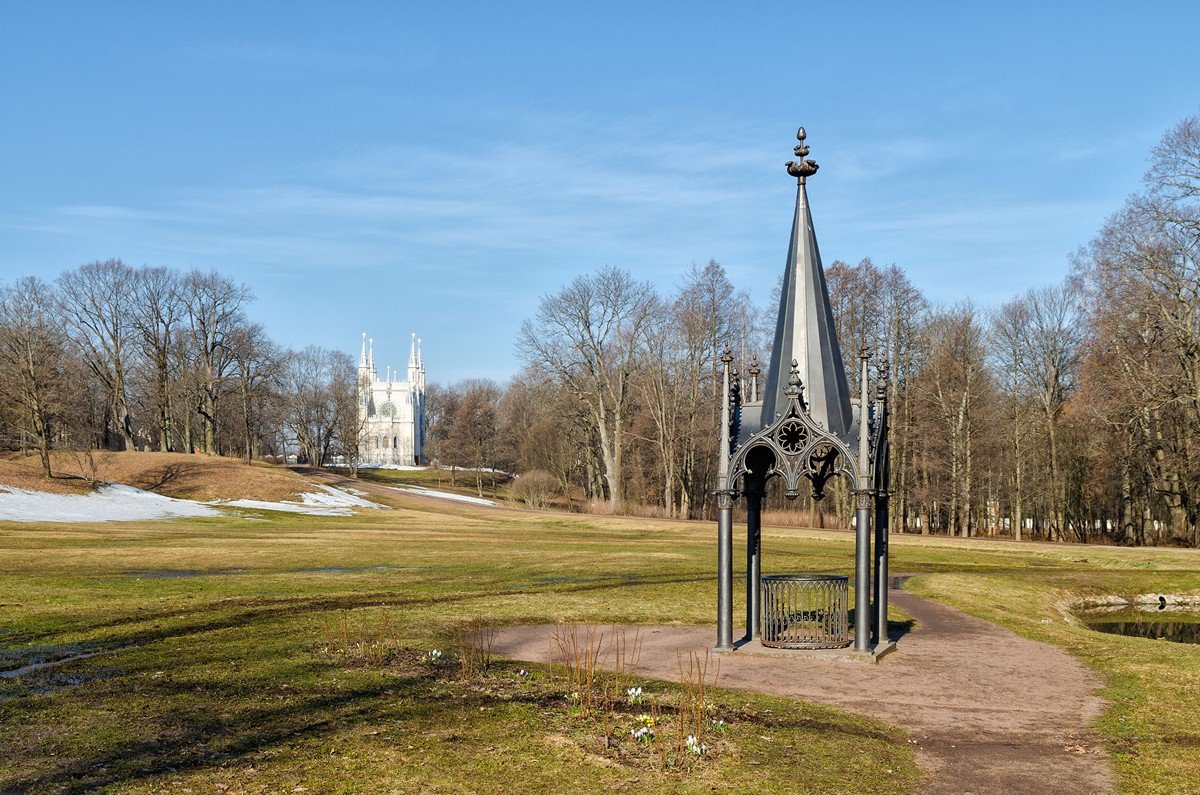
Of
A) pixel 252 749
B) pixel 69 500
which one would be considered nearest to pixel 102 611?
pixel 252 749

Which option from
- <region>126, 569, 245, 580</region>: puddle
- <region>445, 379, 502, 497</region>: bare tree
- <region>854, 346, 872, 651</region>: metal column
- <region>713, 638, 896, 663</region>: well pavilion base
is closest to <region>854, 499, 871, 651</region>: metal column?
<region>854, 346, 872, 651</region>: metal column

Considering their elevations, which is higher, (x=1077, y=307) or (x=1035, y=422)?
(x=1077, y=307)

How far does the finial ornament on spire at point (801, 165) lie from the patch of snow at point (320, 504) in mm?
41760

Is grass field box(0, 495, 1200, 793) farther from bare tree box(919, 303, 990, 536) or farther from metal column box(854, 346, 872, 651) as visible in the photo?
bare tree box(919, 303, 990, 536)

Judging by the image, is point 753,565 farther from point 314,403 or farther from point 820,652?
point 314,403

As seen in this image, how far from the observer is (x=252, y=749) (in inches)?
340

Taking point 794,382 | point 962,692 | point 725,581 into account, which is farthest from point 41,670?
point 962,692

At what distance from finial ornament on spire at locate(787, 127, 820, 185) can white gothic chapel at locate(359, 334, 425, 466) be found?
13912 centimetres

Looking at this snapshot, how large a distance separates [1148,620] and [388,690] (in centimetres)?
2014

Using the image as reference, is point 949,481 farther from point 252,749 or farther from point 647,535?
point 252,749

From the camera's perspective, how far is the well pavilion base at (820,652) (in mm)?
14430

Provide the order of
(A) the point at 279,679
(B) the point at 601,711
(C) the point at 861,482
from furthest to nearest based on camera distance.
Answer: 1. (C) the point at 861,482
2. (A) the point at 279,679
3. (B) the point at 601,711

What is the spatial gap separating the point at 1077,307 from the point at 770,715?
162ft

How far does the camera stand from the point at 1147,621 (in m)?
23.4
